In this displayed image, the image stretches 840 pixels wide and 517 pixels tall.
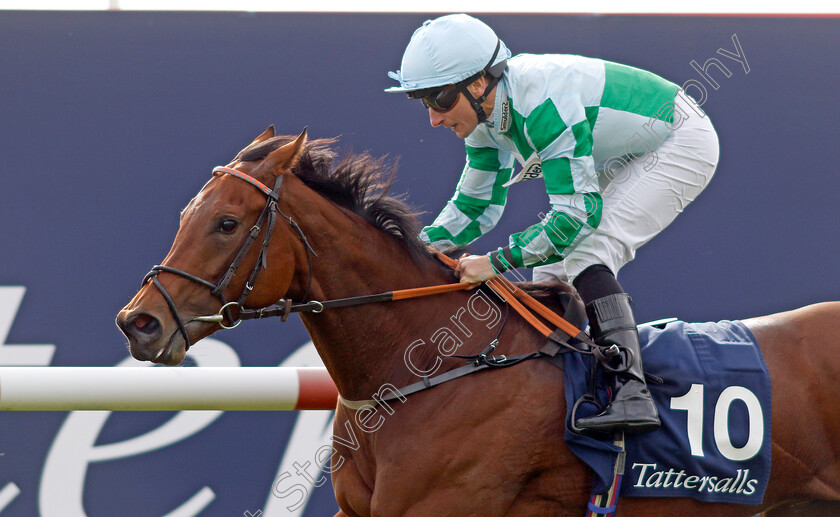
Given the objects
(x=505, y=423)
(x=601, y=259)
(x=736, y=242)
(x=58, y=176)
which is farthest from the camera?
(x=736, y=242)

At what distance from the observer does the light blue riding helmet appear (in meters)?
2.38

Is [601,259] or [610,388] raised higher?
[601,259]

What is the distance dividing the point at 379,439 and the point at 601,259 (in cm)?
80

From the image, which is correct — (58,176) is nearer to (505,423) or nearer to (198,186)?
(198,186)

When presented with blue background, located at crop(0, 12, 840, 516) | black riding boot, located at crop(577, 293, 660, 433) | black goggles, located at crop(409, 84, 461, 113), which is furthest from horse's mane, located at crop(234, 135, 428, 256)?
blue background, located at crop(0, 12, 840, 516)

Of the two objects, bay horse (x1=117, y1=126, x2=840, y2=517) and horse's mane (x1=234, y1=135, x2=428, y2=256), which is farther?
horse's mane (x1=234, y1=135, x2=428, y2=256)

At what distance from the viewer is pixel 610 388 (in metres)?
2.30

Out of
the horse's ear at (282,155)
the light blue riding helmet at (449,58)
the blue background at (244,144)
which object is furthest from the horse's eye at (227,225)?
the blue background at (244,144)

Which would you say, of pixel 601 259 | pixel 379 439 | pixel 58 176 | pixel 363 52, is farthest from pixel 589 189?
pixel 58 176

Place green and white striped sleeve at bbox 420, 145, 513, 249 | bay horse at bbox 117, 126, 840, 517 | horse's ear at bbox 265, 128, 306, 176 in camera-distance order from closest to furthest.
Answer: bay horse at bbox 117, 126, 840, 517 < horse's ear at bbox 265, 128, 306, 176 < green and white striped sleeve at bbox 420, 145, 513, 249

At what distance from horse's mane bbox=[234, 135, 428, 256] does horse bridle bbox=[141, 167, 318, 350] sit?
5.5 inches

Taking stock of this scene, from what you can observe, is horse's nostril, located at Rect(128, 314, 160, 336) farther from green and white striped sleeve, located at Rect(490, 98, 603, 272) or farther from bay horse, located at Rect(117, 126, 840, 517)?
green and white striped sleeve, located at Rect(490, 98, 603, 272)

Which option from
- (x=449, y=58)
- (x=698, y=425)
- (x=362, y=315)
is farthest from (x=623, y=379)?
(x=449, y=58)

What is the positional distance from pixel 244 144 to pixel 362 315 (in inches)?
63.8
